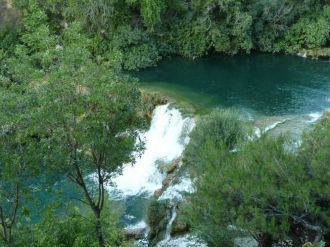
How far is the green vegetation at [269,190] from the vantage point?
12250mm

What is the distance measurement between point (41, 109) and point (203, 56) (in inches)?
1010

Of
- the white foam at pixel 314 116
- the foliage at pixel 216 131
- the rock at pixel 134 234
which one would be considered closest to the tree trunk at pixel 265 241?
the foliage at pixel 216 131

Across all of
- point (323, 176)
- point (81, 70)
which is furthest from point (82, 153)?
point (323, 176)

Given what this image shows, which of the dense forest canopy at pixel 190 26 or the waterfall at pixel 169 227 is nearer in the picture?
the waterfall at pixel 169 227

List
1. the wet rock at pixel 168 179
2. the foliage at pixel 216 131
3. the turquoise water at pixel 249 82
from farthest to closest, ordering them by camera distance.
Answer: the turquoise water at pixel 249 82 → the wet rock at pixel 168 179 → the foliage at pixel 216 131

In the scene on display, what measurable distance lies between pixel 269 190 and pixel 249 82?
1939 centimetres

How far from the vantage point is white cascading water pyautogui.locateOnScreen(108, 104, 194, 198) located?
895 inches

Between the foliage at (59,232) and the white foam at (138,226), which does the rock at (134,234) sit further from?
the foliage at (59,232)

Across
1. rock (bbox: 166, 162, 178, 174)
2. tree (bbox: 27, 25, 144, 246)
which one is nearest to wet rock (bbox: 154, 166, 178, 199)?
rock (bbox: 166, 162, 178, 174)

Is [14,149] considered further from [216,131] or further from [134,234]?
[216,131]

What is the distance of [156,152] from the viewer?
990 inches

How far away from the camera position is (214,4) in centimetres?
3478

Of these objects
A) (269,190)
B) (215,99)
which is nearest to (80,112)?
(269,190)

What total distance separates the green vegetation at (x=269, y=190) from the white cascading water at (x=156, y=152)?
29.3ft
